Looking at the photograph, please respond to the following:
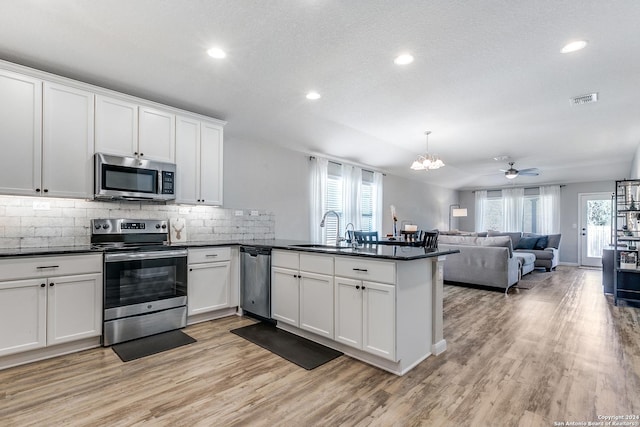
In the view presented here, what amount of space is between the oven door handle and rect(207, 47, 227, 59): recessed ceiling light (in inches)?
77.2

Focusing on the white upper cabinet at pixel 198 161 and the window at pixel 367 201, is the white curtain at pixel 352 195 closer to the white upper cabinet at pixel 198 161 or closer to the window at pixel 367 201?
the window at pixel 367 201

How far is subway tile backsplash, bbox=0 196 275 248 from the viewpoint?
287cm

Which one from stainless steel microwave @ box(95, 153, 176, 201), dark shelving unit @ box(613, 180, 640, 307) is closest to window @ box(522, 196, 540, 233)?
dark shelving unit @ box(613, 180, 640, 307)

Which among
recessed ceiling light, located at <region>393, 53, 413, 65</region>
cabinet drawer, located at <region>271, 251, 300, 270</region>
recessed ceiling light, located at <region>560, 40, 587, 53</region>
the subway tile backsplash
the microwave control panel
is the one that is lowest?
cabinet drawer, located at <region>271, 251, 300, 270</region>

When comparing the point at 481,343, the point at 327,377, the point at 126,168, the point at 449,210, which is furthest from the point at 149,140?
the point at 449,210

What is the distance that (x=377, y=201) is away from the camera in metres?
7.30

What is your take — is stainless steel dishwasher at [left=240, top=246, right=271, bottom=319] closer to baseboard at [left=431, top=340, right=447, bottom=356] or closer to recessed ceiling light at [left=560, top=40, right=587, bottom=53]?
baseboard at [left=431, top=340, right=447, bottom=356]

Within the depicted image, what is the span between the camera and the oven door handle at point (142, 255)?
9.57 ft

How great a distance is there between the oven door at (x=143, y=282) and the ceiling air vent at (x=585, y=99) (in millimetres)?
4714

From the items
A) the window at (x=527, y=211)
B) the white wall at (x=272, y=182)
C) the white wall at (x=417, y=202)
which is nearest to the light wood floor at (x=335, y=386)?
the white wall at (x=272, y=182)

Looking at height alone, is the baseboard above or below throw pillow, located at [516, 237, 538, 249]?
below

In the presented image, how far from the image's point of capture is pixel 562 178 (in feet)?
28.3

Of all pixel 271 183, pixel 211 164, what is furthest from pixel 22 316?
pixel 271 183

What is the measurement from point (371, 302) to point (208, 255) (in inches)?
80.3
